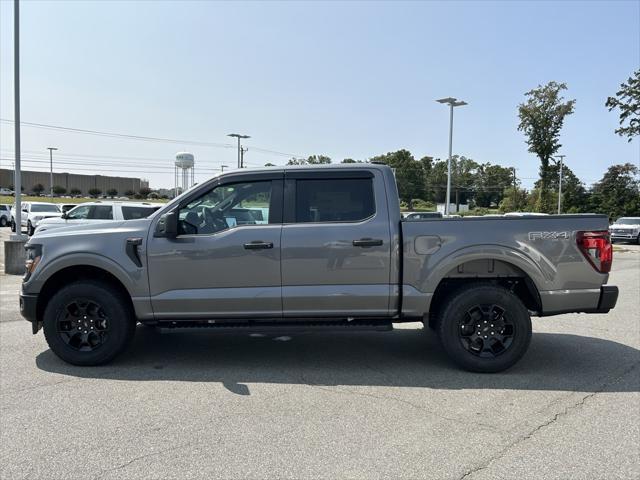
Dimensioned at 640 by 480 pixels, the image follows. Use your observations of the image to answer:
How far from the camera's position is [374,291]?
4.99m

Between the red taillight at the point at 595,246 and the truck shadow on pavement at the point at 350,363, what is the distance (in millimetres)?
1176

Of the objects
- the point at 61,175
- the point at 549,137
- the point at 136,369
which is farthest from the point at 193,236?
the point at 61,175

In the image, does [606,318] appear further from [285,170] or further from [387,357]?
[285,170]

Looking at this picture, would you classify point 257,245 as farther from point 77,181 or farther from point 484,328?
point 77,181

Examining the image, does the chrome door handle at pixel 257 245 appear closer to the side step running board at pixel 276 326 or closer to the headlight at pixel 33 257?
the side step running board at pixel 276 326

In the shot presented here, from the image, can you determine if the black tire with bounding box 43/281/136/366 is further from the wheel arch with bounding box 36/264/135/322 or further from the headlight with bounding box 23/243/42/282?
the headlight with bounding box 23/243/42/282

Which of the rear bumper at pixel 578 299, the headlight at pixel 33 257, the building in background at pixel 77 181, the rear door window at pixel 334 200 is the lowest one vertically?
the rear bumper at pixel 578 299

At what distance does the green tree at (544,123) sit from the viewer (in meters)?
56.7

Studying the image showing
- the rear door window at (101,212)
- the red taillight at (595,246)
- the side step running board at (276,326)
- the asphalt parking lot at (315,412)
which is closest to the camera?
the asphalt parking lot at (315,412)

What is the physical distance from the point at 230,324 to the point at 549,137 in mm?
60348

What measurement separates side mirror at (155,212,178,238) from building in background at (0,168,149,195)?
11470 centimetres

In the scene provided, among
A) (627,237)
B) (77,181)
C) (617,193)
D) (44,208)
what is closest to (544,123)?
(617,193)

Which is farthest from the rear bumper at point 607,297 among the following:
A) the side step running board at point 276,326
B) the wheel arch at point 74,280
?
the wheel arch at point 74,280

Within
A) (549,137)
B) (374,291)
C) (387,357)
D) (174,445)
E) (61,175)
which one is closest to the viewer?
(174,445)
